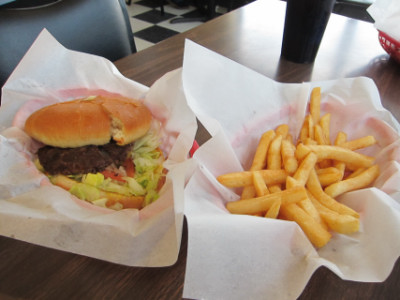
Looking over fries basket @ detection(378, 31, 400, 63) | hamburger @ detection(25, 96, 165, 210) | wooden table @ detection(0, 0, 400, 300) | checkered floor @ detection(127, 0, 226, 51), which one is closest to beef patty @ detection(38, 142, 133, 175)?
hamburger @ detection(25, 96, 165, 210)

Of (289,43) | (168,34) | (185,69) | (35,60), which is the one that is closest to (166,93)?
(185,69)

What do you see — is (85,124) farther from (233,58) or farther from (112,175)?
(233,58)

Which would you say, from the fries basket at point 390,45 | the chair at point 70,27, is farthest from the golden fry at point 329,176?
the chair at point 70,27

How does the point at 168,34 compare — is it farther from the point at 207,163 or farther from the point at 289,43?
the point at 207,163

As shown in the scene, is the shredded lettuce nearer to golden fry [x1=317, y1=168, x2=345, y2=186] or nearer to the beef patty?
the beef patty

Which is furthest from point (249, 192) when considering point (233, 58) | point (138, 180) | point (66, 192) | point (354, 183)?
point (233, 58)

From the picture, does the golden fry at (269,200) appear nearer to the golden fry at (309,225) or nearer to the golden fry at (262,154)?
the golden fry at (309,225)
